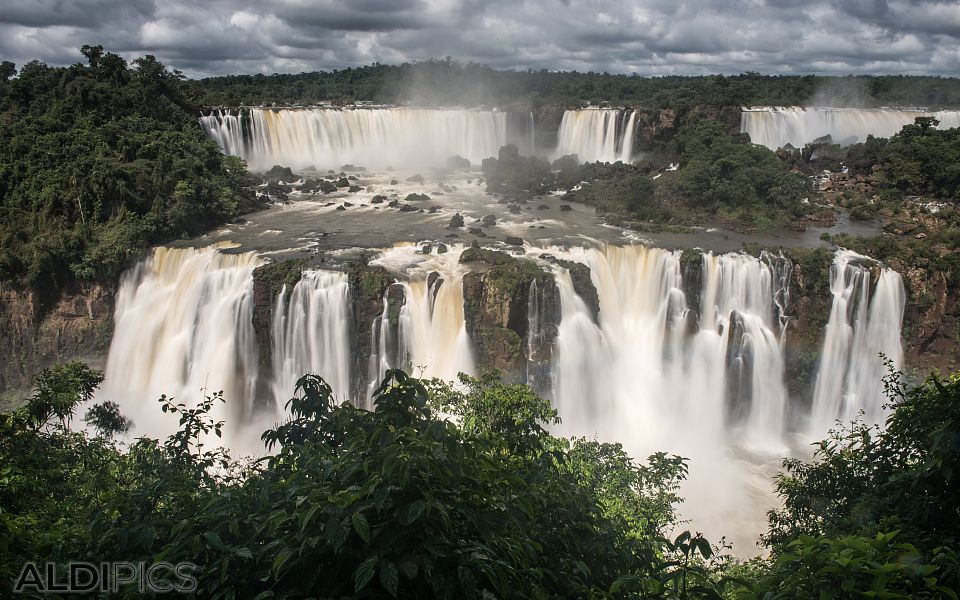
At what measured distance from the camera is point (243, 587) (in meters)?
3.67

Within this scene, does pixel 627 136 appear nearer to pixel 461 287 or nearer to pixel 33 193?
pixel 461 287

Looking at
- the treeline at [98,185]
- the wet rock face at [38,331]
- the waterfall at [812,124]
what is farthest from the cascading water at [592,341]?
the waterfall at [812,124]

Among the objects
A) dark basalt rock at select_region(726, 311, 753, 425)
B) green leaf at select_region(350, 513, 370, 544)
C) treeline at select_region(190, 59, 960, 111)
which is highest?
treeline at select_region(190, 59, 960, 111)

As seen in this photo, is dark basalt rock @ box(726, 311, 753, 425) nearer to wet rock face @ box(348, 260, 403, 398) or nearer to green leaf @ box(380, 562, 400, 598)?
wet rock face @ box(348, 260, 403, 398)

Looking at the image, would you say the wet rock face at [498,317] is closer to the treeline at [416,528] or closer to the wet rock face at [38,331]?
the treeline at [416,528]

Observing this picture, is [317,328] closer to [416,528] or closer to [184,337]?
[184,337]

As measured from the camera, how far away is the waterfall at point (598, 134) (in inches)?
1563

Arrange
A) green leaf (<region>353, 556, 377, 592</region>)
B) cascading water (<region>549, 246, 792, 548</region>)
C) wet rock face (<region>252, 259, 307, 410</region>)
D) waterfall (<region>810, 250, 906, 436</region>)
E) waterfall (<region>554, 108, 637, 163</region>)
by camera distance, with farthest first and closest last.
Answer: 1. waterfall (<region>554, 108, 637, 163</region>)
2. waterfall (<region>810, 250, 906, 436</region>)
3. cascading water (<region>549, 246, 792, 548</region>)
4. wet rock face (<region>252, 259, 307, 410</region>)
5. green leaf (<region>353, 556, 377, 592</region>)

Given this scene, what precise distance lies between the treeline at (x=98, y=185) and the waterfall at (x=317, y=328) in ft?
23.2

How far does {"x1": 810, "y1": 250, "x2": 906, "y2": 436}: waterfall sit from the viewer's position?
19984 mm

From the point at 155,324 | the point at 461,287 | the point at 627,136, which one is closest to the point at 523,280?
the point at 461,287

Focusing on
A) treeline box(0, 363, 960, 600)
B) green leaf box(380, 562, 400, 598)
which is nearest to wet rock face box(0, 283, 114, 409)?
treeline box(0, 363, 960, 600)

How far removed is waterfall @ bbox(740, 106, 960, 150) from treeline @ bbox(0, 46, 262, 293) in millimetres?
31022

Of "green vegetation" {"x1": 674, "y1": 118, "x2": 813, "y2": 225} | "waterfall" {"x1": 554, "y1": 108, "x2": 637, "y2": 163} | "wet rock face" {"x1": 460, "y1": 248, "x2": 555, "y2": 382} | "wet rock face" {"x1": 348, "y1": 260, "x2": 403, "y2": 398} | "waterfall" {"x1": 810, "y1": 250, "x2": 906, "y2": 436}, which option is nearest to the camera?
"wet rock face" {"x1": 348, "y1": 260, "x2": 403, "y2": 398}
